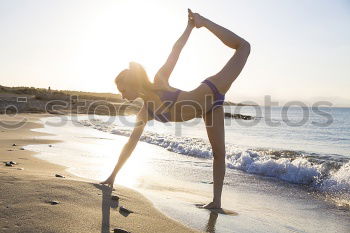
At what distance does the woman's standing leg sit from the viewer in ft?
15.3

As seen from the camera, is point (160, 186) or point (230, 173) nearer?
point (160, 186)

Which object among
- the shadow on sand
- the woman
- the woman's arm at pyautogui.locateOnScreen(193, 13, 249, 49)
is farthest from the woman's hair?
the shadow on sand

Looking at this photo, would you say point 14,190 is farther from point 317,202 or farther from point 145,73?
point 317,202

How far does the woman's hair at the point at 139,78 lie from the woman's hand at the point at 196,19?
0.93m

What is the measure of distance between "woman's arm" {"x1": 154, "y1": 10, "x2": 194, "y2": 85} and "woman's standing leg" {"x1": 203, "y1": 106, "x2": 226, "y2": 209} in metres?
0.72

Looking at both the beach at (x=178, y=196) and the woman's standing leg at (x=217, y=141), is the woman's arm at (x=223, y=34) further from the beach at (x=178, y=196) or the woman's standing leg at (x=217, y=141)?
the beach at (x=178, y=196)

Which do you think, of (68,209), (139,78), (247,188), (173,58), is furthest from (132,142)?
(247,188)

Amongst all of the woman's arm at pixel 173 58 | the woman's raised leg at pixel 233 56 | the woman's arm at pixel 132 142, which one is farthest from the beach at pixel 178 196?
the woman's raised leg at pixel 233 56

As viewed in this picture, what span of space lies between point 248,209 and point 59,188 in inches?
99.4

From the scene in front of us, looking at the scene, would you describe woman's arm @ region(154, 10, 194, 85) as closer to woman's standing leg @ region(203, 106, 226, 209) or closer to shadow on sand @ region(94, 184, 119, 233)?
woman's standing leg @ region(203, 106, 226, 209)

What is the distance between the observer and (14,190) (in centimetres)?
368

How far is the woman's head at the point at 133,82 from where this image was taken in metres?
4.05

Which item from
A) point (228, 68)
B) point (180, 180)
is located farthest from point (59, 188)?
point (180, 180)

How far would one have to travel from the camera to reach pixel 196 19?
4.50m
